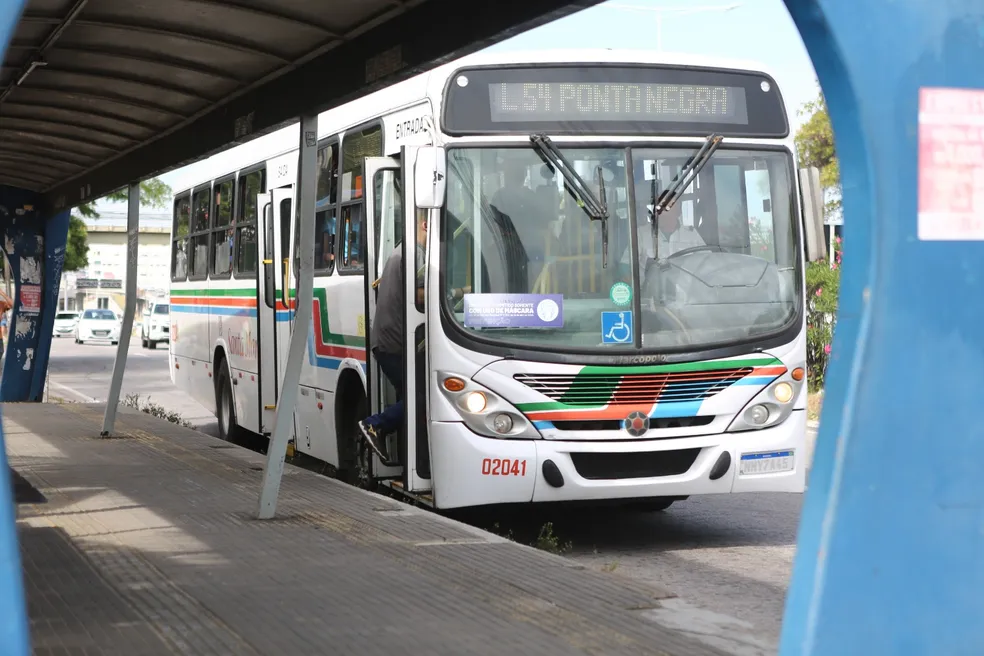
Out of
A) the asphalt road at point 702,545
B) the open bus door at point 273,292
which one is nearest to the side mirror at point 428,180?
the asphalt road at point 702,545

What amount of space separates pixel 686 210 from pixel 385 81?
241cm

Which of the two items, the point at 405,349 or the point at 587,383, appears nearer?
the point at 587,383

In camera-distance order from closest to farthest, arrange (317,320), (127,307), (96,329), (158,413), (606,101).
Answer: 1. (606,101)
2. (317,320)
3. (127,307)
4. (158,413)
5. (96,329)

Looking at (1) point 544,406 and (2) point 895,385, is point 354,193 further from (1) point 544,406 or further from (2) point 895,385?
(2) point 895,385

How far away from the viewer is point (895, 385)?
4570 mm

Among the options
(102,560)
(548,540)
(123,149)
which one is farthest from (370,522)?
(123,149)

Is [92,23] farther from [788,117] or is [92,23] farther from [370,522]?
[788,117]

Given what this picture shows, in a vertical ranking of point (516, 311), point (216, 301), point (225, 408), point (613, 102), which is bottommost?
point (225, 408)

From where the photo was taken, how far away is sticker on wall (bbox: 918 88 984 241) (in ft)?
15.0

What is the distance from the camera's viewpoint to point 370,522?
30.5ft

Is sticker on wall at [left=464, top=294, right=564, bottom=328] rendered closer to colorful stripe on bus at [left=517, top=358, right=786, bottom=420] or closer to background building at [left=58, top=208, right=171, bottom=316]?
colorful stripe on bus at [left=517, top=358, right=786, bottom=420]

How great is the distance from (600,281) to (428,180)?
130cm

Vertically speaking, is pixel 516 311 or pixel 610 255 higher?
pixel 610 255

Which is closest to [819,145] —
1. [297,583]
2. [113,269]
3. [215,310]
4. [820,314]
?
[820,314]
